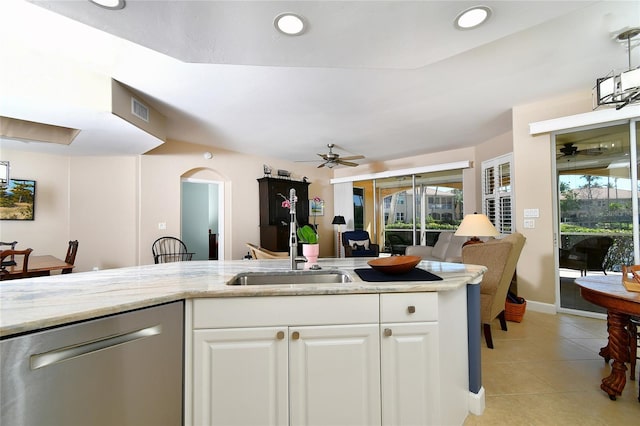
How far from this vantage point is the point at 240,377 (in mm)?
1188

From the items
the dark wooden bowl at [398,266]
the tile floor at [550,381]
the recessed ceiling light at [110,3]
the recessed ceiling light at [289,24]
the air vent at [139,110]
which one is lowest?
the tile floor at [550,381]

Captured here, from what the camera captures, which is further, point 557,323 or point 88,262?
point 88,262

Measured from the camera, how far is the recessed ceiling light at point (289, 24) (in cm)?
153

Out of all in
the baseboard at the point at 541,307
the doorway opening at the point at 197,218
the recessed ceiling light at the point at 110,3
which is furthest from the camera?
the doorway opening at the point at 197,218

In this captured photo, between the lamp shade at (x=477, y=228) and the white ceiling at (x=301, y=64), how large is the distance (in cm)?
142

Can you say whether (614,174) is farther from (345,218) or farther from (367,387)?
(345,218)

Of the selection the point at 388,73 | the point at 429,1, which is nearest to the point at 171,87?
the point at 388,73

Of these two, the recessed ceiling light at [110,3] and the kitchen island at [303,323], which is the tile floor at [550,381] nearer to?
the kitchen island at [303,323]

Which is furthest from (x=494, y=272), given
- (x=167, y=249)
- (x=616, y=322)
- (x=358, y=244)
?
(x=167, y=249)

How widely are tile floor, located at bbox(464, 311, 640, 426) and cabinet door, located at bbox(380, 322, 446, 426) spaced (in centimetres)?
54

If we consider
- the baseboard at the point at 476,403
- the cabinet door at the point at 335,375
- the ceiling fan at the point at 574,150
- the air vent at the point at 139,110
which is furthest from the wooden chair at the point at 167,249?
the ceiling fan at the point at 574,150

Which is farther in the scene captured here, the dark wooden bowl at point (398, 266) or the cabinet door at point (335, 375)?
the dark wooden bowl at point (398, 266)

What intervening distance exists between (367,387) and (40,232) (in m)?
5.21

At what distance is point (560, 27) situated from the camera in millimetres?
2047
